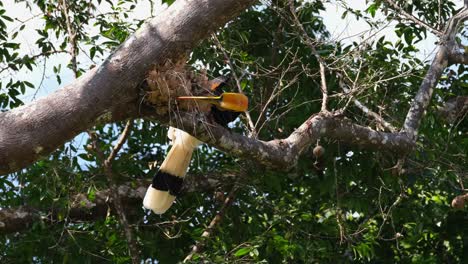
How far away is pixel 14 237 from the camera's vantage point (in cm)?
445

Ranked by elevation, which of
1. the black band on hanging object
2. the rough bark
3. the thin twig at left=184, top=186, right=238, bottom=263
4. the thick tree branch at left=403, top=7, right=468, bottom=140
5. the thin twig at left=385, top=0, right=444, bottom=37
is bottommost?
the thin twig at left=184, top=186, right=238, bottom=263

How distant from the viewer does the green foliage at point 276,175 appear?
4.16 m

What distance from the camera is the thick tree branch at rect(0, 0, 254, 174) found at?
2.24 m

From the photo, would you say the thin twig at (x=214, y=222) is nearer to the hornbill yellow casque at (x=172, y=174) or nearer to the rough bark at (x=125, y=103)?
the hornbill yellow casque at (x=172, y=174)

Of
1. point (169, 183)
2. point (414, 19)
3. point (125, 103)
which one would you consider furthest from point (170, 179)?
point (414, 19)

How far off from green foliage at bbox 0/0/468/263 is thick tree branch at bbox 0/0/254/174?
1386 millimetres

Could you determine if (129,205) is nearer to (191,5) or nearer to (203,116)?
(203,116)

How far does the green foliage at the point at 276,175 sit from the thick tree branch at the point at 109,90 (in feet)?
4.55

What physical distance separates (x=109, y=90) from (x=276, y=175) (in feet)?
7.19

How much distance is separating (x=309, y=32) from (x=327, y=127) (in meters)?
1.64

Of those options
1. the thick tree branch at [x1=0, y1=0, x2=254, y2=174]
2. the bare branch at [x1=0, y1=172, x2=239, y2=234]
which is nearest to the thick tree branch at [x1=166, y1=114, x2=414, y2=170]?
the thick tree branch at [x1=0, y1=0, x2=254, y2=174]

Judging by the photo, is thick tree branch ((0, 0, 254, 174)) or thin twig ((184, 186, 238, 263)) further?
thin twig ((184, 186, 238, 263))

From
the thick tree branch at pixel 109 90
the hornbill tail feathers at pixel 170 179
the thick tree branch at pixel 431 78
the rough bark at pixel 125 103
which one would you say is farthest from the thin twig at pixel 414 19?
the thick tree branch at pixel 109 90

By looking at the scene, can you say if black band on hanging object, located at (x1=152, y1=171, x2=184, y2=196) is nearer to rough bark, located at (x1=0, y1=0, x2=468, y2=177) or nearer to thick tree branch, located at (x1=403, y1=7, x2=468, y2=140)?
rough bark, located at (x1=0, y1=0, x2=468, y2=177)
